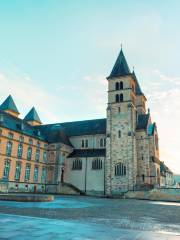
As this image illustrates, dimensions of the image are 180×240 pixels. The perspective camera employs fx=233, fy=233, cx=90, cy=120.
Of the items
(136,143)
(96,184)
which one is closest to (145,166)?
(136,143)

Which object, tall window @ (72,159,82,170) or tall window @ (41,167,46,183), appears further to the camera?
tall window @ (72,159,82,170)

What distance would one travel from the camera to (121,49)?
A: 6231 cm

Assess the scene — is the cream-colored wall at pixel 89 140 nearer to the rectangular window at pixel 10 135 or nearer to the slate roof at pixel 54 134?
the slate roof at pixel 54 134

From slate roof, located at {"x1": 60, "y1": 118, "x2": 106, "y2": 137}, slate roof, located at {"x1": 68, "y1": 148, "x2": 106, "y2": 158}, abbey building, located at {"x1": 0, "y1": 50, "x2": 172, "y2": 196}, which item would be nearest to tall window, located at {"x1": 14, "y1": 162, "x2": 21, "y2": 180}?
abbey building, located at {"x1": 0, "y1": 50, "x2": 172, "y2": 196}

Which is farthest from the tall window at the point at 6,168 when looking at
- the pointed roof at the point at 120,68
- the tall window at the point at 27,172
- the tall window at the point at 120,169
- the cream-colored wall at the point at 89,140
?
the pointed roof at the point at 120,68

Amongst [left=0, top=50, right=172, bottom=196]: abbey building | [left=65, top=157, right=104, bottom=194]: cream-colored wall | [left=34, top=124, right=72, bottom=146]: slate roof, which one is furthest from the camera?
[left=34, top=124, right=72, bottom=146]: slate roof

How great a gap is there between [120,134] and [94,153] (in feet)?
25.2

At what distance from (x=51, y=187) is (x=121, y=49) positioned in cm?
3936

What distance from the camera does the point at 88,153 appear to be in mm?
54531

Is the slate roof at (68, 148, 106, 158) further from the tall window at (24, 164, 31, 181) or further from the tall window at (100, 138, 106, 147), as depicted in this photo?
the tall window at (24, 164, 31, 181)

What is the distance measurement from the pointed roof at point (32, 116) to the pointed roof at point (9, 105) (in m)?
5.96

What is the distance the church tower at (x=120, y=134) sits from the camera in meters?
48.2

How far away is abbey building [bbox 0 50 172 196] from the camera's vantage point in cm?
4562

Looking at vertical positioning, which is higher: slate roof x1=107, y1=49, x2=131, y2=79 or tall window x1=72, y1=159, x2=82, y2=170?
slate roof x1=107, y1=49, x2=131, y2=79
